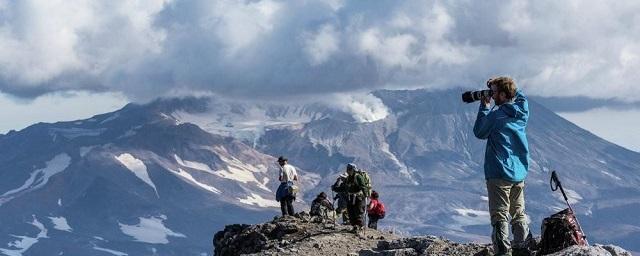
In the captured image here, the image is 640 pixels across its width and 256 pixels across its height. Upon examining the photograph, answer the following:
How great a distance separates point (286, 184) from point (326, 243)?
27.8 ft

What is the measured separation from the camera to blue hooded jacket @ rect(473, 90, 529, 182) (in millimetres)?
15305

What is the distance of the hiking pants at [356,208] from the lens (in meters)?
30.3

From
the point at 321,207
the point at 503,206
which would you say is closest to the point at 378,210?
the point at 321,207

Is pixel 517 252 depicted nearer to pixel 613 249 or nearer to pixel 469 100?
pixel 613 249

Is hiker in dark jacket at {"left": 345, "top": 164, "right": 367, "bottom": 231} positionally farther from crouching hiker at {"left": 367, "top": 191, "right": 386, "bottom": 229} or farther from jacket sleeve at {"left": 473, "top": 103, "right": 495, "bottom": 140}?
jacket sleeve at {"left": 473, "top": 103, "right": 495, "bottom": 140}

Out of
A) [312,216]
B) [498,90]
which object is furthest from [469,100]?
[312,216]

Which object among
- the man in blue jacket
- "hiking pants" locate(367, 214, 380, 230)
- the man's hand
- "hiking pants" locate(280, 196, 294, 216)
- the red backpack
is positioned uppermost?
"hiking pants" locate(280, 196, 294, 216)

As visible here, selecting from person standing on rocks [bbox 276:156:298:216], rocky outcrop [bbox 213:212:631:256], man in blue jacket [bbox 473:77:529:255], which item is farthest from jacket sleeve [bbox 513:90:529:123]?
person standing on rocks [bbox 276:156:298:216]

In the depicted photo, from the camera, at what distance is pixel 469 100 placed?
1583 centimetres

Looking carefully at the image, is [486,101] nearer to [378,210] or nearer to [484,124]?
Result: [484,124]

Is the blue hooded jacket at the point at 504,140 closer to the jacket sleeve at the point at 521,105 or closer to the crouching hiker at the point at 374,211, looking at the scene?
the jacket sleeve at the point at 521,105

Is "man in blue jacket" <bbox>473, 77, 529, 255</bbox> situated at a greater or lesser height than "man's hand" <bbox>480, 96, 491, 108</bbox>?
lesser

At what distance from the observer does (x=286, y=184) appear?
36.4 metres

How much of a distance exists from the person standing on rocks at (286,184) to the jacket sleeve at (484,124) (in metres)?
20.4
